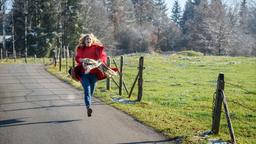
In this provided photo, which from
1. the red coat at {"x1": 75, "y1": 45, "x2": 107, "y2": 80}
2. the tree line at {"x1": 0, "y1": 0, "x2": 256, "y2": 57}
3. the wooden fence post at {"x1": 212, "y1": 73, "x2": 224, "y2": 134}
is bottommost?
the wooden fence post at {"x1": 212, "y1": 73, "x2": 224, "y2": 134}

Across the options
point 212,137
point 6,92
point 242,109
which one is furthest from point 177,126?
point 6,92

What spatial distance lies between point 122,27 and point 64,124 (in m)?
78.4

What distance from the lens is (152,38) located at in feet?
274

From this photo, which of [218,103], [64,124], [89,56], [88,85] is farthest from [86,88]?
[218,103]

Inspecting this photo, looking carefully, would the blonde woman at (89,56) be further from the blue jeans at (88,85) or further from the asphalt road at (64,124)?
the asphalt road at (64,124)

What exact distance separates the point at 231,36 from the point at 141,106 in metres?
66.1

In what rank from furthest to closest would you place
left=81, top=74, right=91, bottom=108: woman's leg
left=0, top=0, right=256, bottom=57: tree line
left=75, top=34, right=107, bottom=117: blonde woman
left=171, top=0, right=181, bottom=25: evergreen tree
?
left=171, top=0, right=181, bottom=25: evergreen tree
left=0, top=0, right=256, bottom=57: tree line
left=75, top=34, right=107, bottom=117: blonde woman
left=81, top=74, right=91, bottom=108: woman's leg

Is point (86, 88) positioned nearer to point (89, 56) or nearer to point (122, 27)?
point (89, 56)

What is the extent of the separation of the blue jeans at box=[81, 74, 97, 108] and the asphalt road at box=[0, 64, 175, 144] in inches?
18.0

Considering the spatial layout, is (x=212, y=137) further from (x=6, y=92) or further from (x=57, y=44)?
(x=57, y=44)

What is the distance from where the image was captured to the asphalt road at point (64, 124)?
27.1 feet

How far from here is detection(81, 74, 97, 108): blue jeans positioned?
34.5 ft

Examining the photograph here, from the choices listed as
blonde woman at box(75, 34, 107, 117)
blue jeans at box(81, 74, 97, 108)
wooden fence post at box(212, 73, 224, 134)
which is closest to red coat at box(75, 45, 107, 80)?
blonde woman at box(75, 34, 107, 117)

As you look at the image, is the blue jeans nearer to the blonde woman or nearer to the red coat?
the blonde woman
